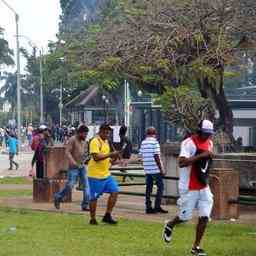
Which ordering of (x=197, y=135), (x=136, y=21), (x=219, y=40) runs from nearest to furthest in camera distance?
(x=197, y=135), (x=219, y=40), (x=136, y=21)

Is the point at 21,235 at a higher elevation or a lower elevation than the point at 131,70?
lower

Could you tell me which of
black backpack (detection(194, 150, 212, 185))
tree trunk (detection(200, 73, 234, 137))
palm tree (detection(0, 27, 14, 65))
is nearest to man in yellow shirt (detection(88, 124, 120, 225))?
black backpack (detection(194, 150, 212, 185))

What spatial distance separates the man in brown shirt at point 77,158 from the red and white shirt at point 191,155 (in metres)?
5.18

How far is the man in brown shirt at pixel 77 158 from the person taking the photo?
15656 mm

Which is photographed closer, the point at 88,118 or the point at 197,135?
the point at 197,135

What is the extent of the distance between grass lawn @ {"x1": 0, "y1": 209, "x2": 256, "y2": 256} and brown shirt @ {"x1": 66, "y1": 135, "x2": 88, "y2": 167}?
1.52 m

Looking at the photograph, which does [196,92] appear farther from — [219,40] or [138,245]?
[138,245]

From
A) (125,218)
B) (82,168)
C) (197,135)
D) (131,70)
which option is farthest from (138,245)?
(131,70)

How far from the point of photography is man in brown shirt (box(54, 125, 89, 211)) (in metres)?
15.7

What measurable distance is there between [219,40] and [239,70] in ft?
10.1

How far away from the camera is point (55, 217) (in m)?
14.9

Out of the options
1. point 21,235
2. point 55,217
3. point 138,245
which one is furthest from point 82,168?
point 138,245

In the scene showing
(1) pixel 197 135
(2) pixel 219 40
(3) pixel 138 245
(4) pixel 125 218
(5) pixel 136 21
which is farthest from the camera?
(5) pixel 136 21

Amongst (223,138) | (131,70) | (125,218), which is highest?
(131,70)
